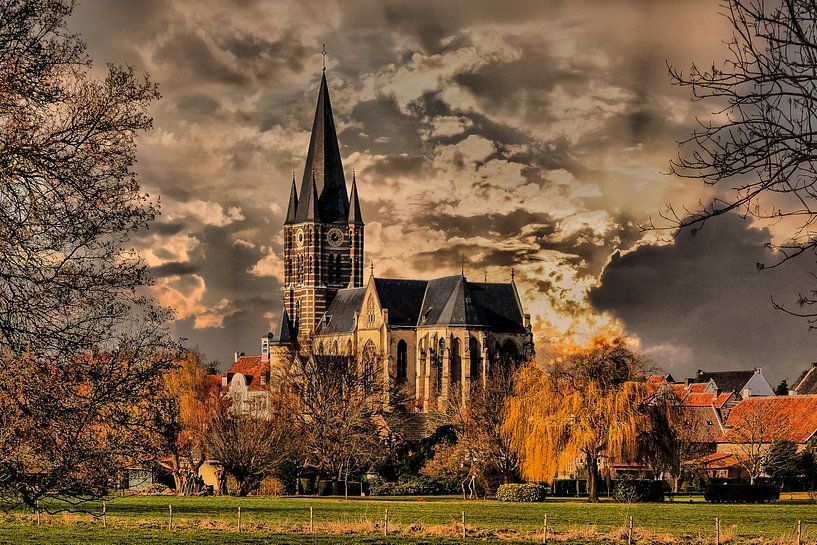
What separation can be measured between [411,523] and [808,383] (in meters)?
84.3

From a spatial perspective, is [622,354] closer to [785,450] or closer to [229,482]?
[785,450]

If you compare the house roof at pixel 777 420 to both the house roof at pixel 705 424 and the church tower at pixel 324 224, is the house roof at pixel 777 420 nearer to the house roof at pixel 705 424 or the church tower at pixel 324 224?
the house roof at pixel 705 424

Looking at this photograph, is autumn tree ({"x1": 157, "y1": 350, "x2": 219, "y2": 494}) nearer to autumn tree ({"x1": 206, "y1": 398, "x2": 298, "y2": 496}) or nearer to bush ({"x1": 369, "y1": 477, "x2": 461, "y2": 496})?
autumn tree ({"x1": 206, "y1": 398, "x2": 298, "y2": 496})

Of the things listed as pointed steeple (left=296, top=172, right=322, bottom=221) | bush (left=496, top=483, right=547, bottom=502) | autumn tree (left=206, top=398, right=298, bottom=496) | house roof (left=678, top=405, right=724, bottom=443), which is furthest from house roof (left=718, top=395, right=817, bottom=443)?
pointed steeple (left=296, top=172, right=322, bottom=221)

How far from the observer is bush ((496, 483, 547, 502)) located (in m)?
59.5

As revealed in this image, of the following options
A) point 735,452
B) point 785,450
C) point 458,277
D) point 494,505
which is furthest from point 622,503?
point 458,277

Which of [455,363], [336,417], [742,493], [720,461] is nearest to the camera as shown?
[742,493]

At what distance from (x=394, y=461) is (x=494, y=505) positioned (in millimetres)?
25981

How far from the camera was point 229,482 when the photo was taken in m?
70.8

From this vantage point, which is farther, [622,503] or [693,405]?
[693,405]

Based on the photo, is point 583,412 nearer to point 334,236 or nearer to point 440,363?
point 440,363

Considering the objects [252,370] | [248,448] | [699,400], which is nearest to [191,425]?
[248,448]

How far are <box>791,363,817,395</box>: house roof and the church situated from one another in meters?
28.4

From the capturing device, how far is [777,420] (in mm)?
79188
